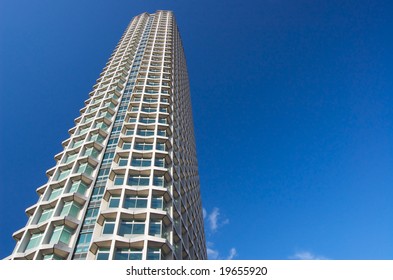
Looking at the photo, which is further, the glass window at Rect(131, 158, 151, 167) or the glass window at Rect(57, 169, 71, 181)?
the glass window at Rect(57, 169, 71, 181)

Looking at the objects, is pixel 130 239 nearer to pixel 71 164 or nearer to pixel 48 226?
pixel 48 226

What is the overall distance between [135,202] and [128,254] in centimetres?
642

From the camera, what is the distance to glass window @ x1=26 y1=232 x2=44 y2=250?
28837 mm

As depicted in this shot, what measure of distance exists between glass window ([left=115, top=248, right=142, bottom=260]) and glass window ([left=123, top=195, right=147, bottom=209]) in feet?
17.4

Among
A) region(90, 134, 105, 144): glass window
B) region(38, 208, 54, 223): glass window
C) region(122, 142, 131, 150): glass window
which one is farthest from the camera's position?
region(90, 134, 105, 144): glass window

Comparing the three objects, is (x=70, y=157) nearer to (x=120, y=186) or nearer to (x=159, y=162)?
(x=120, y=186)

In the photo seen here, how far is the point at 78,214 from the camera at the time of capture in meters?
31.3

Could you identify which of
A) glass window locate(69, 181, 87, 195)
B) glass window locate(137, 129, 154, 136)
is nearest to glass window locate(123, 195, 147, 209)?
glass window locate(69, 181, 87, 195)

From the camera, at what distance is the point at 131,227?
28453 mm

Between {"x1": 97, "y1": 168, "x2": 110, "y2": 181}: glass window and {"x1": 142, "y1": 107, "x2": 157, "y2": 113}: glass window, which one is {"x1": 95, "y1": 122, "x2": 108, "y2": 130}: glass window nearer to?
{"x1": 142, "y1": 107, "x2": 157, "y2": 113}: glass window

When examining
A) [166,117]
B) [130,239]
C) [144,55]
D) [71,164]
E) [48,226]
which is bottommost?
[130,239]
